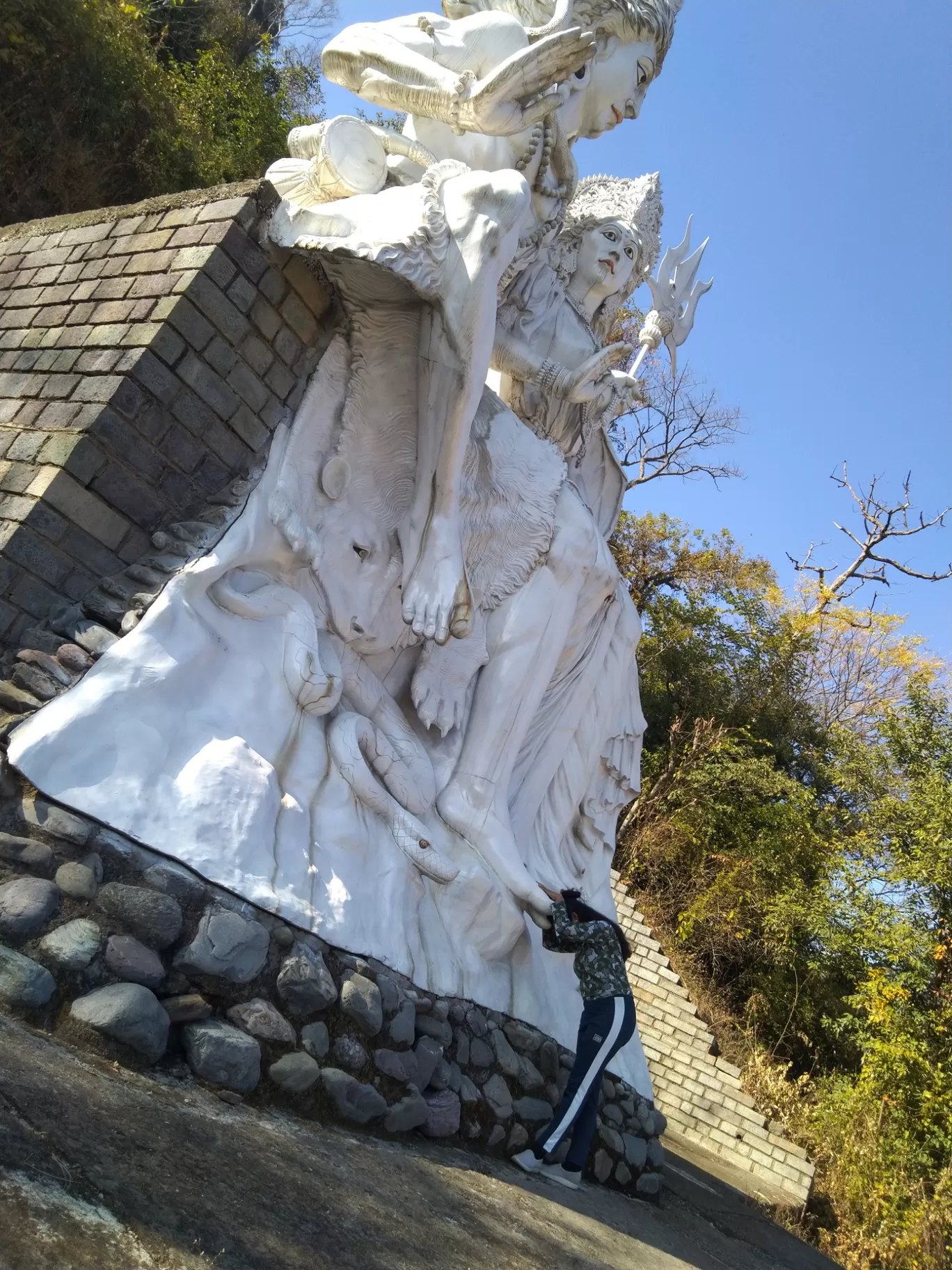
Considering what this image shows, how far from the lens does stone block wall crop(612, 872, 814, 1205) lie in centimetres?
631

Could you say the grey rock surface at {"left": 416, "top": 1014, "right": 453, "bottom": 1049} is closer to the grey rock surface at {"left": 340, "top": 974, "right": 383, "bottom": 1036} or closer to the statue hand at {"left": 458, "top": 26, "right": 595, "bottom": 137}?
the grey rock surface at {"left": 340, "top": 974, "right": 383, "bottom": 1036}

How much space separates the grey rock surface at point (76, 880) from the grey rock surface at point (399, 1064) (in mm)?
829

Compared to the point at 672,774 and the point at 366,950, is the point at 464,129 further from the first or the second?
the point at 672,774

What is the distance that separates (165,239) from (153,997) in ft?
7.61

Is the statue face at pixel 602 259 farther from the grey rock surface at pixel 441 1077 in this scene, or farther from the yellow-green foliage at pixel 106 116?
the yellow-green foliage at pixel 106 116

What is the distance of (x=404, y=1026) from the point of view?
262 cm

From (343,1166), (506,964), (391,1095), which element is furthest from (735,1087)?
(343,1166)

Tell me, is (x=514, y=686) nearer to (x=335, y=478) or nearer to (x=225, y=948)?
(x=335, y=478)

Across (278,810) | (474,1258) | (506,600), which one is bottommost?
(474,1258)

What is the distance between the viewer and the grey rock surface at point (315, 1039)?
2.32m

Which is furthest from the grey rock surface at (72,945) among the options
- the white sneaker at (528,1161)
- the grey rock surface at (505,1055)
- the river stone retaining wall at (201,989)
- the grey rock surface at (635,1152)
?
the grey rock surface at (635,1152)

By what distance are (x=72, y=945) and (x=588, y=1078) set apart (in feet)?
5.56

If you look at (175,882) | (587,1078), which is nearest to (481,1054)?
(587,1078)

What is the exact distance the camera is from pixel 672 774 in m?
11.6
